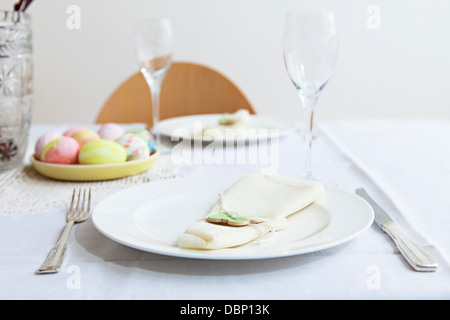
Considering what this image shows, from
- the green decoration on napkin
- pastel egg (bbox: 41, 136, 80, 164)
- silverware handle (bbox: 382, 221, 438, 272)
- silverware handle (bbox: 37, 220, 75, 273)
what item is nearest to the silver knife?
silverware handle (bbox: 382, 221, 438, 272)

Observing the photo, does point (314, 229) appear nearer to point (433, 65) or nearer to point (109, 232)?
point (109, 232)

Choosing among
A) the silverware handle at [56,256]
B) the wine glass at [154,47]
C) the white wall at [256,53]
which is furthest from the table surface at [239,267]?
the white wall at [256,53]

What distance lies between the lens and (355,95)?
8.73ft

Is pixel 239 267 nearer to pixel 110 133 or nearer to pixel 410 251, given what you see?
pixel 410 251

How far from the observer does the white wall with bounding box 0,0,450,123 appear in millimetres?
2502

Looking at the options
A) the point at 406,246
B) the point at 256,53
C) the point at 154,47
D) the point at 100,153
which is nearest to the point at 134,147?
the point at 100,153

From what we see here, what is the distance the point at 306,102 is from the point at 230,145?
12.6 inches

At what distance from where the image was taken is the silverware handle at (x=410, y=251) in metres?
0.48

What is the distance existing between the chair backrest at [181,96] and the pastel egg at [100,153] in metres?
0.78

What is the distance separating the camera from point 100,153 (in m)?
0.82

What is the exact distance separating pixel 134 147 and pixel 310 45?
35 centimetres

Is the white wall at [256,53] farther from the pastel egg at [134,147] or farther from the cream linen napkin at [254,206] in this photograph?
the cream linen napkin at [254,206]

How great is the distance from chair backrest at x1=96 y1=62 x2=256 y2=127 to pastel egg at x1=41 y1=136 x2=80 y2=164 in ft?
2.53

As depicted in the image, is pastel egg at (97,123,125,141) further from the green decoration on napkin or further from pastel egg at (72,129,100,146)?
the green decoration on napkin
